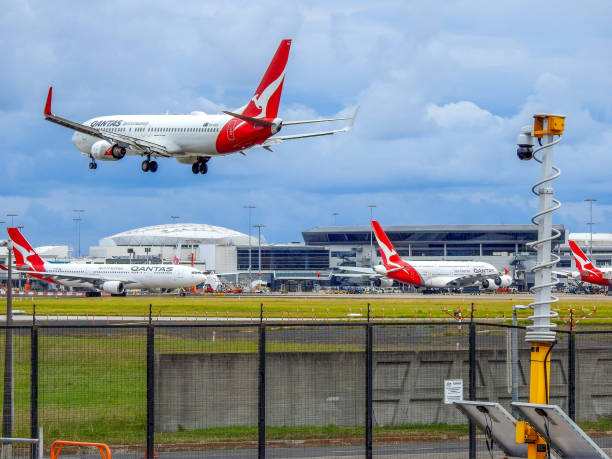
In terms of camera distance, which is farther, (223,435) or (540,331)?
(223,435)

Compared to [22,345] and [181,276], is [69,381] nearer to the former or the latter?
[22,345]

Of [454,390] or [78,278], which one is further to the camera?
[78,278]

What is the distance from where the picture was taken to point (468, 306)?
73.3m

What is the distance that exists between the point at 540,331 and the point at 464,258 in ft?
616

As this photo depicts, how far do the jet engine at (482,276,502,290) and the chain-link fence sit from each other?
101 meters

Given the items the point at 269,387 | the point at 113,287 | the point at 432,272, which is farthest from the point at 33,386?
the point at 432,272

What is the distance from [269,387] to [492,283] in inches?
4202

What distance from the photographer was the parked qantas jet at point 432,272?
398 feet

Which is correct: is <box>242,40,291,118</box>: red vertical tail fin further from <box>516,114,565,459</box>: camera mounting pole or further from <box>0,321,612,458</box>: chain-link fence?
<box>516,114,565,459</box>: camera mounting pole

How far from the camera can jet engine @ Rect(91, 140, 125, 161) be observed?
58.6 m

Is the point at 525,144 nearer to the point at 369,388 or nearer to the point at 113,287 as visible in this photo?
the point at 369,388

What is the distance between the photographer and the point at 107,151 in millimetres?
58844

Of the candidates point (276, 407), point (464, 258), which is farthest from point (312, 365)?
point (464, 258)

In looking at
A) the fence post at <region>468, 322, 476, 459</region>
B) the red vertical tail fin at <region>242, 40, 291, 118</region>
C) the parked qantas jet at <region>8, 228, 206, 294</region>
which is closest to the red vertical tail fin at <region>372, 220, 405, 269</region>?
the parked qantas jet at <region>8, 228, 206, 294</region>
